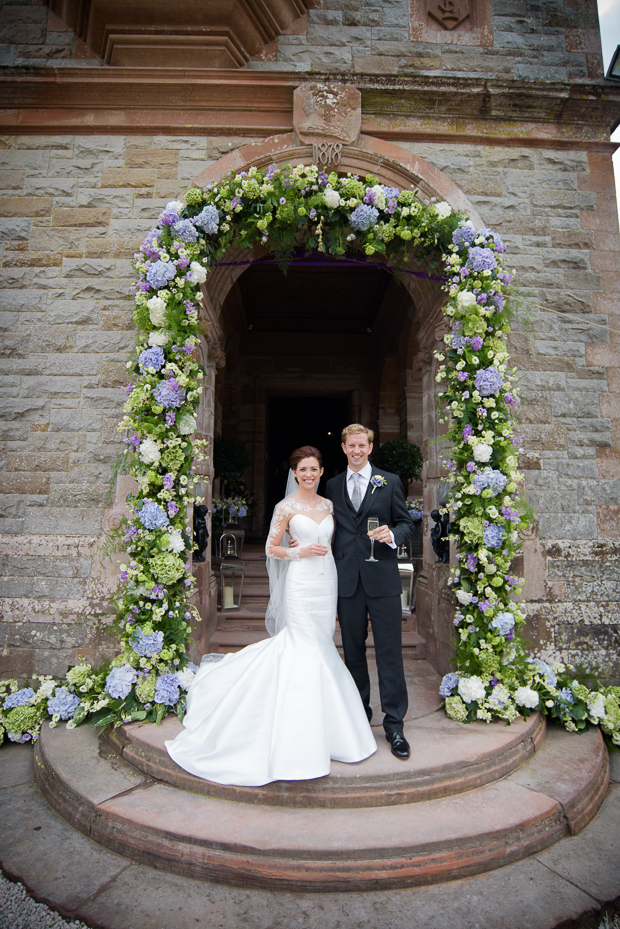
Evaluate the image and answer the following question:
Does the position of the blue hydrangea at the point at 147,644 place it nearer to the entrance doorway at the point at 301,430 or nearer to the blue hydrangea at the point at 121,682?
the blue hydrangea at the point at 121,682

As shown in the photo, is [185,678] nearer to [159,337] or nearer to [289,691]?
[289,691]

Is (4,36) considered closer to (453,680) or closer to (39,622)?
(39,622)

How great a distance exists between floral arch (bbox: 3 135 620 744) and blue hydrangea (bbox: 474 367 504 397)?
0.02m

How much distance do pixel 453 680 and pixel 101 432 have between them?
11.2 ft

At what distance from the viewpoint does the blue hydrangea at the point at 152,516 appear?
11.8ft

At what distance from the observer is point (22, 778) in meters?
3.36

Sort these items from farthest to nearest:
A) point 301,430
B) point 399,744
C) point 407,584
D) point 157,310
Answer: point 301,430, point 407,584, point 157,310, point 399,744

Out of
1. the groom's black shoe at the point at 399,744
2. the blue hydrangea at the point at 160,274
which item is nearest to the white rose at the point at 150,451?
the blue hydrangea at the point at 160,274

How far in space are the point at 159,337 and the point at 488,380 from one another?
241cm

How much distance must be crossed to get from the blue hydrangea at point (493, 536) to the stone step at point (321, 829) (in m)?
1.43

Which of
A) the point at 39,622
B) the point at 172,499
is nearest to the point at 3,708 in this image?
the point at 39,622

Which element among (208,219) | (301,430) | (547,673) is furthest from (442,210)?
(301,430)

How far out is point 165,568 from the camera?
3572 millimetres

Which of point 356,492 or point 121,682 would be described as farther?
point 121,682
